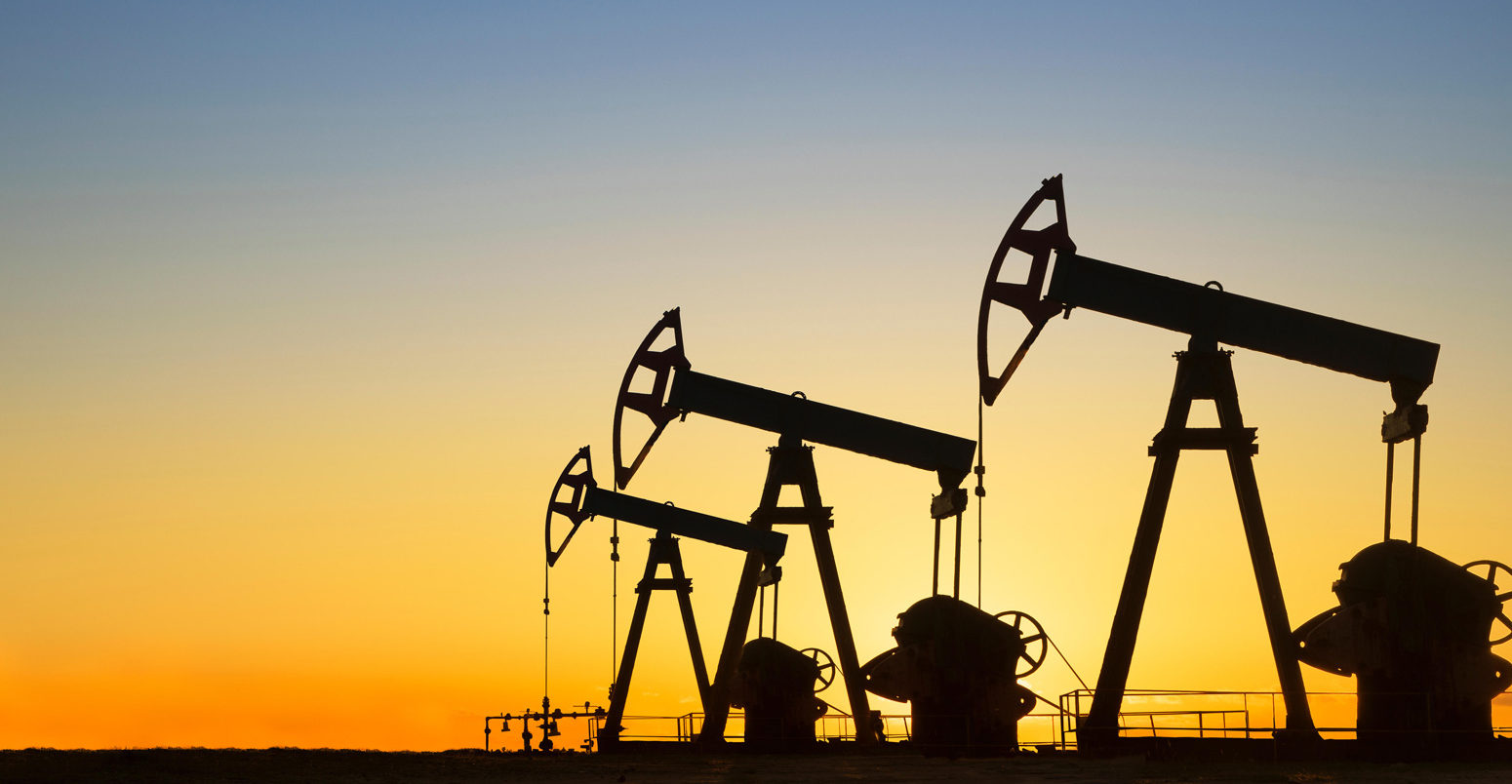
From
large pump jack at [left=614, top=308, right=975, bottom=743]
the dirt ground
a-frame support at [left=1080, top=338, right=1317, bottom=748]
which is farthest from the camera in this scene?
large pump jack at [left=614, top=308, right=975, bottom=743]

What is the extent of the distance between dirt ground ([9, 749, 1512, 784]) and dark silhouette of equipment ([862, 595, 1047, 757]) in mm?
468

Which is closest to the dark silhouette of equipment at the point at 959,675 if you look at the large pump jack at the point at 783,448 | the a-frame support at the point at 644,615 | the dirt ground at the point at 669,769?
the dirt ground at the point at 669,769

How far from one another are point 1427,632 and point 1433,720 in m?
1.03

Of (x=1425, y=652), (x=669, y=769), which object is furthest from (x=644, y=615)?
(x=1425, y=652)

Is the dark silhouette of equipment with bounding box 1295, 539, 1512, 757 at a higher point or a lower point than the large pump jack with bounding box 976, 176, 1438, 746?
lower

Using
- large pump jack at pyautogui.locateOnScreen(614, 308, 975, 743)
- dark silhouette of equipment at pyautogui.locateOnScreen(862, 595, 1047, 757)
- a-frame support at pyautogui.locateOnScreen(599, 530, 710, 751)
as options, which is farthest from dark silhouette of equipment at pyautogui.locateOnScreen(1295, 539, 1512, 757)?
a-frame support at pyautogui.locateOnScreen(599, 530, 710, 751)

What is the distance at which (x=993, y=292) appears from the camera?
22.8 metres

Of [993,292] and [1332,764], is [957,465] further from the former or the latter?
[1332,764]

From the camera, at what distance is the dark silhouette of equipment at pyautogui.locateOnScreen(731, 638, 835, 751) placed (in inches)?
1320

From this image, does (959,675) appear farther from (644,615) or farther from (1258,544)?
(644,615)

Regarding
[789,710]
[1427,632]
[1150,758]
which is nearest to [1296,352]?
[1427,632]

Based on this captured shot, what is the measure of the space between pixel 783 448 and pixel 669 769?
313 inches

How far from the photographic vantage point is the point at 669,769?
1008 inches

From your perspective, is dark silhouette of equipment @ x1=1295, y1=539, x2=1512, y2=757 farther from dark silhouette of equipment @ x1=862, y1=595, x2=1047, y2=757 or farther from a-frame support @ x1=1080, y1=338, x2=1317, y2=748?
dark silhouette of equipment @ x1=862, y1=595, x2=1047, y2=757
